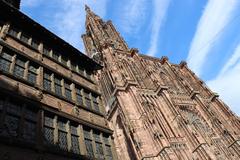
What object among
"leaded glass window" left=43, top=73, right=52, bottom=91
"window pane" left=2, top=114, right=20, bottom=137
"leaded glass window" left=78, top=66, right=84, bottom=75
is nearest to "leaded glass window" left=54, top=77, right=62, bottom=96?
"leaded glass window" left=43, top=73, right=52, bottom=91

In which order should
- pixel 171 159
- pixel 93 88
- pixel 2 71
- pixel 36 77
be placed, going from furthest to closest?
1. pixel 171 159
2. pixel 93 88
3. pixel 36 77
4. pixel 2 71

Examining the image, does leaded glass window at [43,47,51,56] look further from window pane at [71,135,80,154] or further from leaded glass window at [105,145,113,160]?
leaded glass window at [105,145,113,160]

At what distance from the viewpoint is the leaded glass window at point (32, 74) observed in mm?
12392

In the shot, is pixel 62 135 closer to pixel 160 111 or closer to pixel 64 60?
pixel 64 60

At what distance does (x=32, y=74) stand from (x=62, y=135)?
3488 millimetres

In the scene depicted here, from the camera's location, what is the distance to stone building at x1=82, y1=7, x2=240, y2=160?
89.1 ft

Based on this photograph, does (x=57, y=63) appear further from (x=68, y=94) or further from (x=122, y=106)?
(x=122, y=106)

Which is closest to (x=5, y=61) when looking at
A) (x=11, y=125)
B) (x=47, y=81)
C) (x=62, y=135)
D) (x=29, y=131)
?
(x=47, y=81)

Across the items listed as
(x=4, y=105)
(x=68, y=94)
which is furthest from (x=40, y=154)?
(x=68, y=94)

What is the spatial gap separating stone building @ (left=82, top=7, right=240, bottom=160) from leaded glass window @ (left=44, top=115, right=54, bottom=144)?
1526cm

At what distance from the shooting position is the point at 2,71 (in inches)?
429

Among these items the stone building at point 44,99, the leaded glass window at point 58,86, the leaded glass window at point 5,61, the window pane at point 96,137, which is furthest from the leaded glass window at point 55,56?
the window pane at point 96,137

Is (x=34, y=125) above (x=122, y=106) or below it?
below

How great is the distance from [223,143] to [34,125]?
29.5 m
